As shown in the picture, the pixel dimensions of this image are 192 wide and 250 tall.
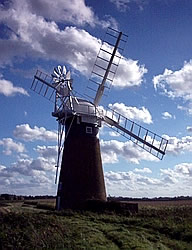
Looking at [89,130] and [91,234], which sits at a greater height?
[89,130]

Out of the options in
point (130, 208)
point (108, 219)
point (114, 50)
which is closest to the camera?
point (108, 219)

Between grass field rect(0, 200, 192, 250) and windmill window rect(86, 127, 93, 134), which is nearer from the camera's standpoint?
grass field rect(0, 200, 192, 250)

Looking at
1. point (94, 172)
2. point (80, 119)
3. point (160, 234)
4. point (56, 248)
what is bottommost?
point (56, 248)

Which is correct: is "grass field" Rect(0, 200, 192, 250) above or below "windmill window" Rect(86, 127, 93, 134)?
below

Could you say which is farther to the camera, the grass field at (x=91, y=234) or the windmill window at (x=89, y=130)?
the windmill window at (x=89, y=130)

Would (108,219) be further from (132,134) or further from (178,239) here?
(132,134)

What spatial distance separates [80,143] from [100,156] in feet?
6.63

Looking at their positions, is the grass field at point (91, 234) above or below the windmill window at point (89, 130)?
below

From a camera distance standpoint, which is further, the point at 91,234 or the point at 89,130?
the point at 89,130

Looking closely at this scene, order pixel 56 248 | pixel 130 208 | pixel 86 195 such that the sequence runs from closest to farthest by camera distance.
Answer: pixel 56 248 → pixel 130 208 → pixel 86 195

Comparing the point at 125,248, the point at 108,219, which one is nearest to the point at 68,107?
the point at 108,219

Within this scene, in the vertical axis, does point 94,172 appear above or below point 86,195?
above

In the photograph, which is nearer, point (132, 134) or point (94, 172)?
point (94, 172)

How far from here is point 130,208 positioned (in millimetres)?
23875
